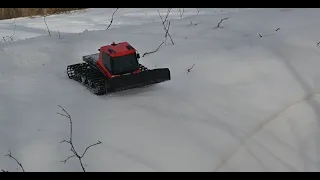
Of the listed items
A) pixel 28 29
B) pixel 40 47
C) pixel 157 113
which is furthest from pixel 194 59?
pixel 28 29

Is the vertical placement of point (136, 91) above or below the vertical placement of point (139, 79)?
below

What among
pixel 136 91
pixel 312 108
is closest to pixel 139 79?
pixel 136 91

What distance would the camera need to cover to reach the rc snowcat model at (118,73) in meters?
3.62

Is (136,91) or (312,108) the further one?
(136,91)

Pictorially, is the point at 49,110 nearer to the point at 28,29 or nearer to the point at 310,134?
the point at 310,134

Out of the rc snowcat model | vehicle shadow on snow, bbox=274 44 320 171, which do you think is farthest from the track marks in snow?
the rc snowcat model

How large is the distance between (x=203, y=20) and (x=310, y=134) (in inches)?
118

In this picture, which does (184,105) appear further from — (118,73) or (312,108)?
(312,108)

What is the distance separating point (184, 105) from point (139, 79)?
1.55 feet

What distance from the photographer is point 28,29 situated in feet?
23.6

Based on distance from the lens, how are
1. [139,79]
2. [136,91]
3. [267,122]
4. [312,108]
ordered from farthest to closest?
[136,91]
[139,79]
[312,108]
[267,122]

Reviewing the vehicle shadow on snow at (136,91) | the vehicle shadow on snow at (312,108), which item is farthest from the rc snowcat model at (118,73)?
the vehicle shadow on snow at (312,108)

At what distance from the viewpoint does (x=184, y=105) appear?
3564mm

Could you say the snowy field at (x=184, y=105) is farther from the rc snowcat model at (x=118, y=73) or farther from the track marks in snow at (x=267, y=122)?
the rc snowcat model at (x=118, y=73)
